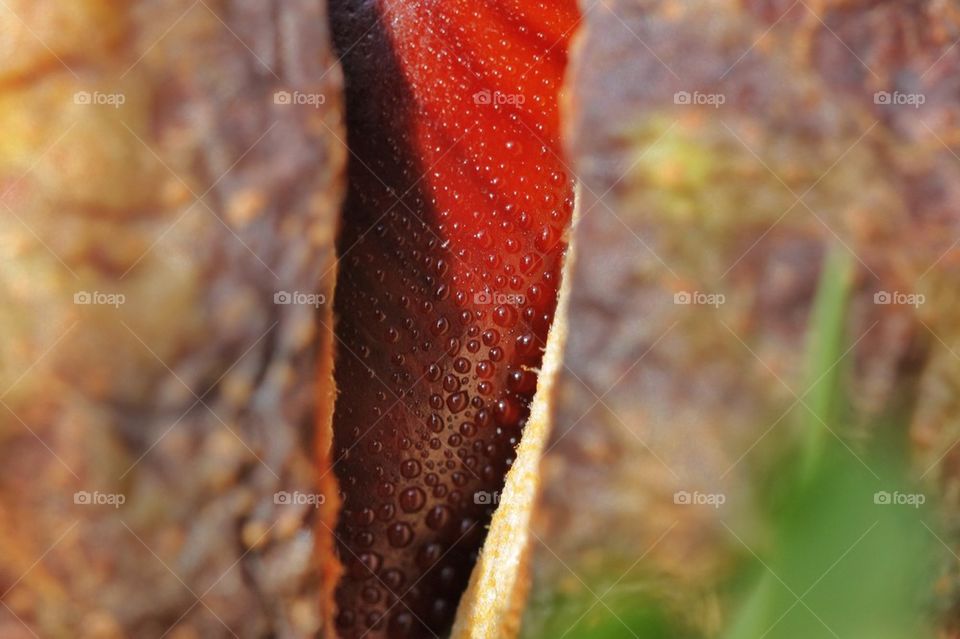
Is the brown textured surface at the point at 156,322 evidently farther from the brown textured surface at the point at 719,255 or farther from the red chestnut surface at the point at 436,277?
the brown textured surface at the point at 719,255

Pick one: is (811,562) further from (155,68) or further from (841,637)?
(155,68)

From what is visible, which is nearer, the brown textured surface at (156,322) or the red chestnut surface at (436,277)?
the brown textured surface at (156,322)

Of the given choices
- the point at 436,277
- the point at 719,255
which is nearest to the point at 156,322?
the point at 436,277

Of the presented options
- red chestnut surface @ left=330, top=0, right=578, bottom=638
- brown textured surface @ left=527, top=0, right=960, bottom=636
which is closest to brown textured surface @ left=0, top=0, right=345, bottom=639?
red chestnut surface @ left=330, top=0, right=578, bottom=638

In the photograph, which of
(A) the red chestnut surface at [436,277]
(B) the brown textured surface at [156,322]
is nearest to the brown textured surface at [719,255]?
(A) the red chestnut surface at [436,277]

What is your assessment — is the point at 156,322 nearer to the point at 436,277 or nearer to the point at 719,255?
the point at 436,277
